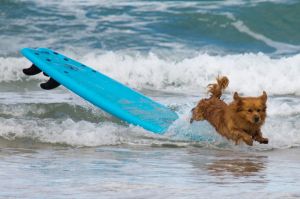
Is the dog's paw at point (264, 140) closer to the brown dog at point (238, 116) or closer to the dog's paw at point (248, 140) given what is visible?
the brown dog at point (238, 116)

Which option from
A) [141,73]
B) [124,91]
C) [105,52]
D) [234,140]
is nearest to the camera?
[234,140]

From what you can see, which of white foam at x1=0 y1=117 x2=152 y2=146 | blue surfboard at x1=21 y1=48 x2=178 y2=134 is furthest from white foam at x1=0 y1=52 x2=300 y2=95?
white foam at x1=0 y1=117 x2=152 y2=146

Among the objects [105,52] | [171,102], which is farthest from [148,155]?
[105,52]

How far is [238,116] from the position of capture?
7.91 meters

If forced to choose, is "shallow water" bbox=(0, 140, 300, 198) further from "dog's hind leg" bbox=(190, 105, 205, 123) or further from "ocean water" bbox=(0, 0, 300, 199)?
"dog's hind leg" bbox=(190, 105, 205, 123)

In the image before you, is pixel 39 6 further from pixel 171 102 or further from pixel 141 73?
pixel 171 102

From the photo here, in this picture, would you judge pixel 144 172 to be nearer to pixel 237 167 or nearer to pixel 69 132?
pixel 237 167

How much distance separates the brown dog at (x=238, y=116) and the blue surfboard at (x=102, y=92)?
2.21 feet

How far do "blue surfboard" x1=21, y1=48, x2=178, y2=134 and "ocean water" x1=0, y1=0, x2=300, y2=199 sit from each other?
206 mm

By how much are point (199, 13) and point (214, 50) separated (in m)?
1.79

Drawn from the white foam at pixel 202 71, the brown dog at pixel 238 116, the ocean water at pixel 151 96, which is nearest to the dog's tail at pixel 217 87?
the brown dog at pixel 238 116

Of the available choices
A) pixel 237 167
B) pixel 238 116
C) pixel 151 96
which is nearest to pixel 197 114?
pixel 238 116

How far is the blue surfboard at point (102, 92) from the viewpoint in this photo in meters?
9.20

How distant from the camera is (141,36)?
16578mm
